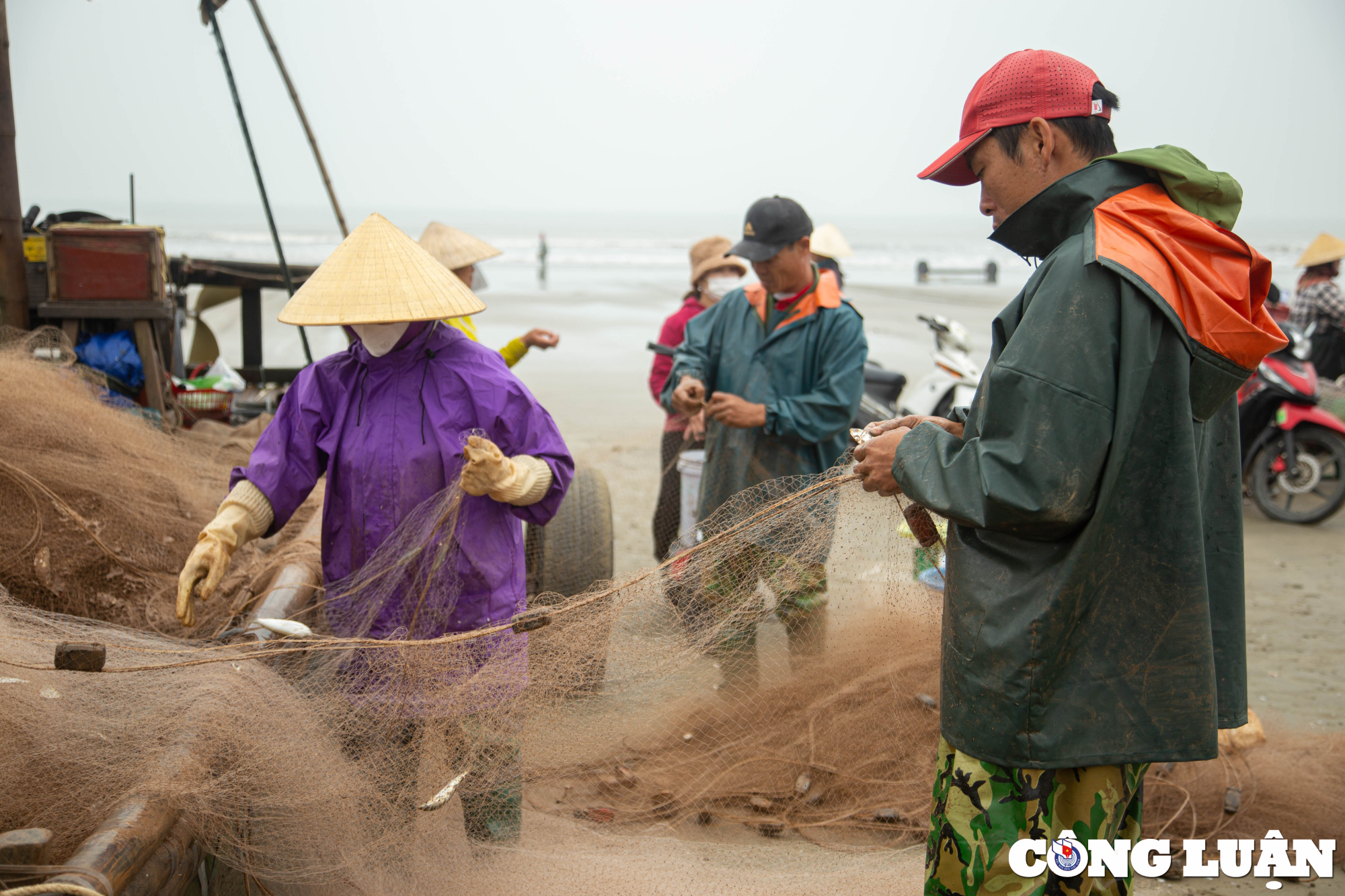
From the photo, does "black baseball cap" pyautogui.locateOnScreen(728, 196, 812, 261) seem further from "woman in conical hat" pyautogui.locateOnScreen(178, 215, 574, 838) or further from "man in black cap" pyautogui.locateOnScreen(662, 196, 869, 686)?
"woman in conical hat" pyautogui.locateOnScreen(178, 215, 574, 838)

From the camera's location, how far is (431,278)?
2486mm

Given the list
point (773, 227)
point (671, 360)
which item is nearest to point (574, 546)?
point (773, 227)

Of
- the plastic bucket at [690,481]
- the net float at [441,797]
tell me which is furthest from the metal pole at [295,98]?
the net float at [441,797]

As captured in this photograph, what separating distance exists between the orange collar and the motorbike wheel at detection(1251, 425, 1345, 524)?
15.8 ft

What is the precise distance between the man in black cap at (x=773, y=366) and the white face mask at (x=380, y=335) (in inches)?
54.4

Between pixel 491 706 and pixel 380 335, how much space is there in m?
0.99

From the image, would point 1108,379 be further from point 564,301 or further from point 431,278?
point 564,301

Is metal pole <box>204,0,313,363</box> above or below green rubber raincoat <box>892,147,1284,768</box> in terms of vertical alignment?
above

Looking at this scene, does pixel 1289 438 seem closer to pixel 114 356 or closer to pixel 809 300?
pixel 809 300

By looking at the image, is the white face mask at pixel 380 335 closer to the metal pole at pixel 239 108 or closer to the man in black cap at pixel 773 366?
the man in black cap at pixel 773 366

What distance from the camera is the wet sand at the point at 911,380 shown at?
13.4ft

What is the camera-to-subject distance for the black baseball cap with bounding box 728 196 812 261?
11.8 ft

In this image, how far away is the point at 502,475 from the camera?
231cm

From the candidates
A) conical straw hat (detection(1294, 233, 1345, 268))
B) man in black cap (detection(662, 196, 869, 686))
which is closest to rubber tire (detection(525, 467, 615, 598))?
man in black cap (detection(662, 196, 869, 686))
